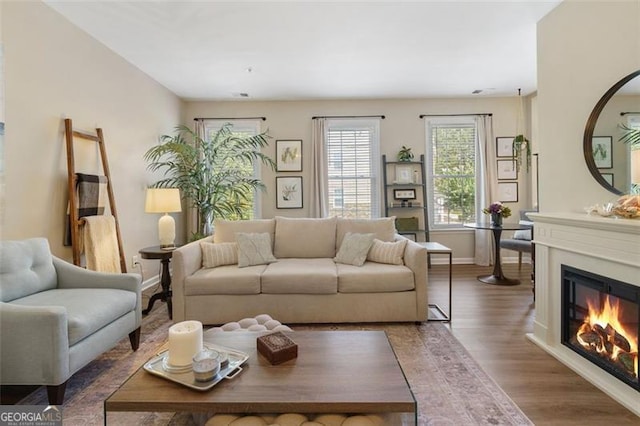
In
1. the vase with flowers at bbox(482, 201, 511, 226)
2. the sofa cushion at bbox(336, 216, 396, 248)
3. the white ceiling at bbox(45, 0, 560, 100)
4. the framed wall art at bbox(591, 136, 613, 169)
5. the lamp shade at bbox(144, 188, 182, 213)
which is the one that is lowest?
the sofa cushion at bbox(336, 216, 396, 248)

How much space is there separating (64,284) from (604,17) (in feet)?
13.7

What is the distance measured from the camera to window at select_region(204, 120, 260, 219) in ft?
18.1

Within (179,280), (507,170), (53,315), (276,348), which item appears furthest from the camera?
(507,170)

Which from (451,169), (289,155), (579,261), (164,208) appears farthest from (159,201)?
(451,169)

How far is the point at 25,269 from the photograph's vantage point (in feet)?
7.22

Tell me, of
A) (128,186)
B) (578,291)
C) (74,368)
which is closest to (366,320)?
(578,291)

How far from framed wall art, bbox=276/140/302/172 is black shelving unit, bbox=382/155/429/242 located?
4.55 ft

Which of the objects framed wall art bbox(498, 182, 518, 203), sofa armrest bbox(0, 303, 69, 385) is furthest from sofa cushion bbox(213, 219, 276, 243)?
framed wall art bbox(498, 182, 518, 203)

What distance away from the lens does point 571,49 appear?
2516 millimetres

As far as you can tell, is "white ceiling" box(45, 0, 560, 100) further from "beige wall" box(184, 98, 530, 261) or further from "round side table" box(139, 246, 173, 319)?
"round side table" box(139, 246, 173, 319)

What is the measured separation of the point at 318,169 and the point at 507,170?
3.06 meters

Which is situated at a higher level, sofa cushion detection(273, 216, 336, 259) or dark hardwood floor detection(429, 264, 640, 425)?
sofa cushion detection(273, 216, 336, 259)

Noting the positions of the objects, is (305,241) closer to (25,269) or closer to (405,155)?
(25,269)

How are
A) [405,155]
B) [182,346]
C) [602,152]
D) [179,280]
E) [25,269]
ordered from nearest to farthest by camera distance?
Answer: [182,346] → [25,269] → [602,152] → [179,280] → [405,155]
